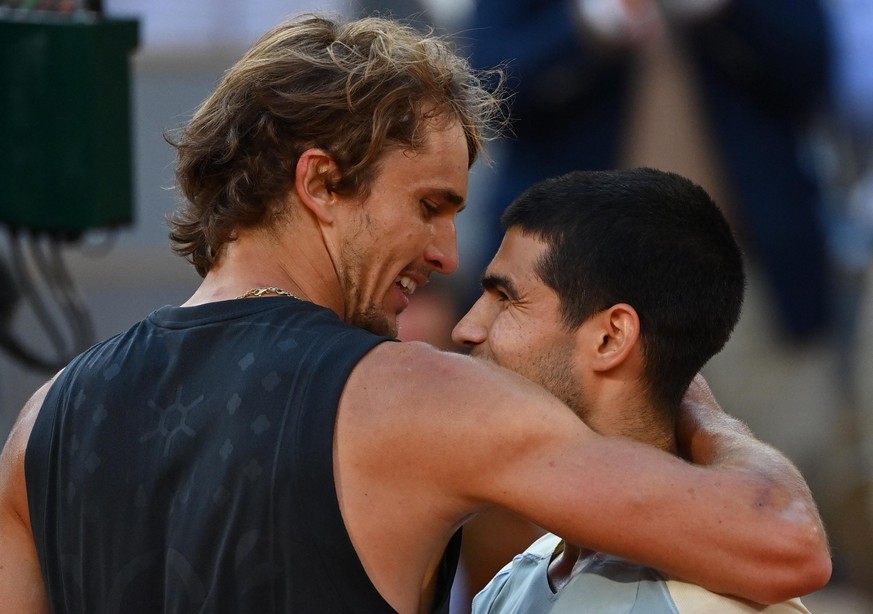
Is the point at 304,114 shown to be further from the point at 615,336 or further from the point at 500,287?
the point at 615,336

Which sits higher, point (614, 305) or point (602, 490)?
point (614, 305)

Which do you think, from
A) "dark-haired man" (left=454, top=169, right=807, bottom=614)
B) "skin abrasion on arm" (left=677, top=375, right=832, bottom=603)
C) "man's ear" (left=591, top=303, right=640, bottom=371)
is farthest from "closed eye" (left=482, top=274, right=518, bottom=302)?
"skin abrasion on arm" (left=677, top=375, right=832, bottom=603)

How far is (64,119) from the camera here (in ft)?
11.0

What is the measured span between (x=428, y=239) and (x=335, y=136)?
0.25 m

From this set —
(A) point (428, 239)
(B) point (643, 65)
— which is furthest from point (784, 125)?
(A) point (428, 239)

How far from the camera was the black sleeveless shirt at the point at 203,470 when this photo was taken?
174 cm

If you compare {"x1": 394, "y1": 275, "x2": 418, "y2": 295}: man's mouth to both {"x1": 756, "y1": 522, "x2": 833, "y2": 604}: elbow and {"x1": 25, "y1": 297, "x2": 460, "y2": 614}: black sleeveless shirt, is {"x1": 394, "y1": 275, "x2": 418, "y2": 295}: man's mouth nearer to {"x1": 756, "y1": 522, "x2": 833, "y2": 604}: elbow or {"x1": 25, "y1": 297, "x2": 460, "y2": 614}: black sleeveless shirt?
{"x1": 25, "y1": 297, "x2": 460, "y2": 614}: black sleeveless shirt

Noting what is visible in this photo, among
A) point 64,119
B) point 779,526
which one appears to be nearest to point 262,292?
point 779,526

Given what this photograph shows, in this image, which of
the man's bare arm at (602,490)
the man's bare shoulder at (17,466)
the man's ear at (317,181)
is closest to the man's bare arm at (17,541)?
the man's bare shoulder at (17,466)

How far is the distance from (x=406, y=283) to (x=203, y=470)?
59 cm

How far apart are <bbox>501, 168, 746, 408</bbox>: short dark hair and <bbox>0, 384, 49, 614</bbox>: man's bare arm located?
0.84 m

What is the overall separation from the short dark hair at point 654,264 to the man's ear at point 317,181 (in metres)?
0.33

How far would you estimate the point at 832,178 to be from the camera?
4.45 meters

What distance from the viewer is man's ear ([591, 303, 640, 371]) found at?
6.44ft
